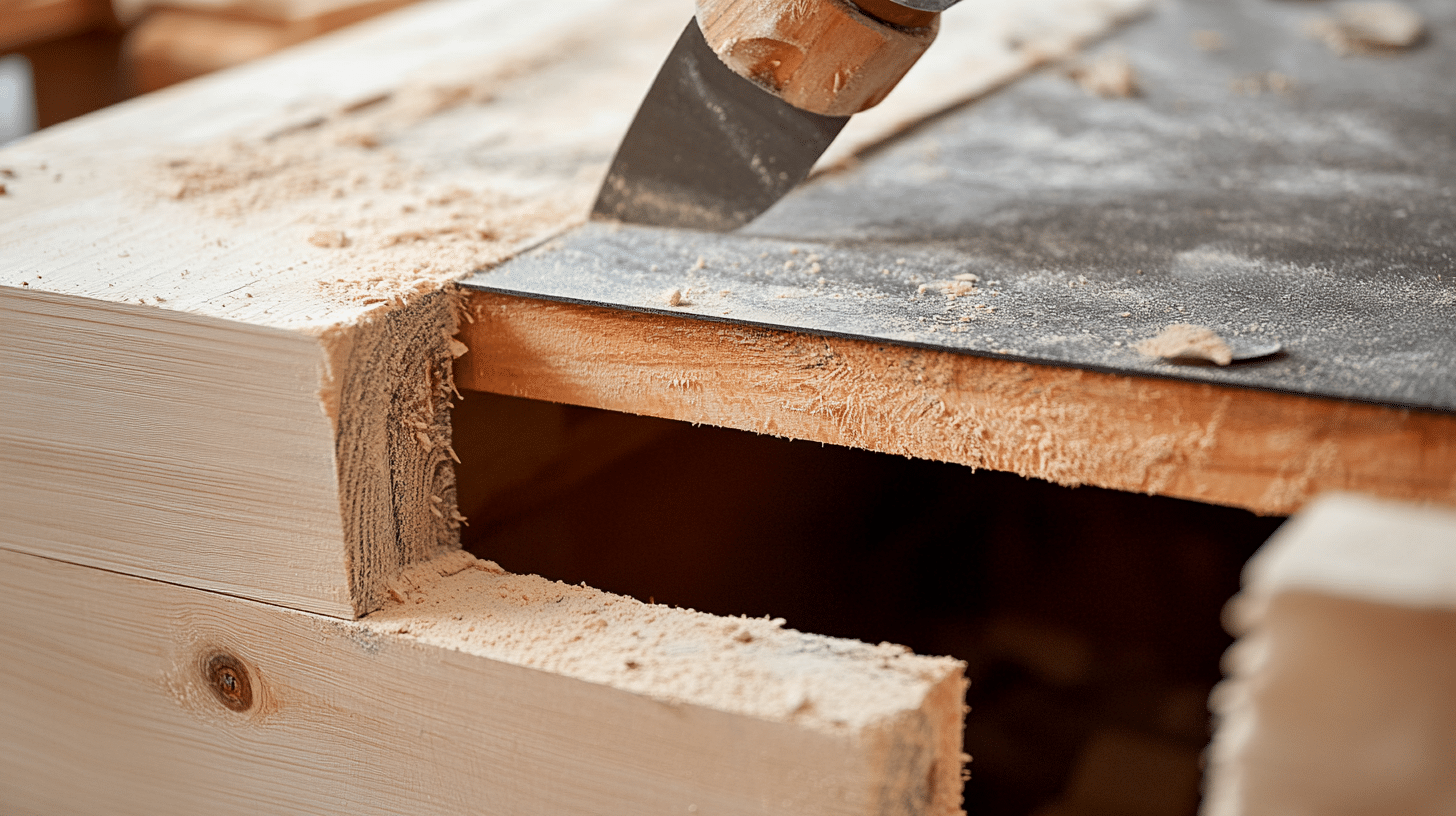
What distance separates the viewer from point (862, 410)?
84 centimetres

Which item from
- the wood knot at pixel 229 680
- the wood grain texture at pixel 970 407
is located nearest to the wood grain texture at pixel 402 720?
the wood knot at pixel 229 680

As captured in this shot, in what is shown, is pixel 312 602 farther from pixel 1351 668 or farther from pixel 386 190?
pixel 1351 668

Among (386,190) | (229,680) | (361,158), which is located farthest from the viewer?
(361,158)

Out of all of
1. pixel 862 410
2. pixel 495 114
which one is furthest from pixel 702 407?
pixel 495 114

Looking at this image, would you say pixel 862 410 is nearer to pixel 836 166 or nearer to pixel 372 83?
pixel 836 166

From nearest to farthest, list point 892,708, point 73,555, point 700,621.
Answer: point 892,708 < point 700,621 < point 73,555

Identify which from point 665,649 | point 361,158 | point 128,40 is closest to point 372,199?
point 361,158

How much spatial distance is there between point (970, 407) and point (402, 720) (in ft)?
1.49

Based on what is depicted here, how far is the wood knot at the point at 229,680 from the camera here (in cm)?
89

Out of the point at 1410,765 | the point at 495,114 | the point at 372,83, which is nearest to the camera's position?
the point at 1410,765

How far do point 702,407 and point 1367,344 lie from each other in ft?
1.53

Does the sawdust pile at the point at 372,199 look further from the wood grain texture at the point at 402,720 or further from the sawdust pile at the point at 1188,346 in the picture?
the sawdust pile at the point at 1188,346

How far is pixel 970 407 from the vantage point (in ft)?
2.64

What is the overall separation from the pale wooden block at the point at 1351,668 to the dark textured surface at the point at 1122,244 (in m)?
0.20
